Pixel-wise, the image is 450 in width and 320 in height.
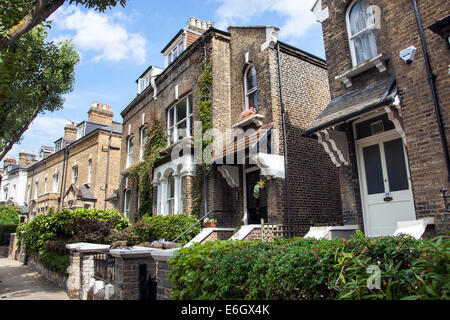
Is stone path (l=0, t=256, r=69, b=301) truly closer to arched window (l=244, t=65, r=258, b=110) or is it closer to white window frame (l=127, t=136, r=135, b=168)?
white window frame (l=127, t=136, r=135, b=168)

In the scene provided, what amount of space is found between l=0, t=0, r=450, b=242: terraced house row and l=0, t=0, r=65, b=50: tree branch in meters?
6.52

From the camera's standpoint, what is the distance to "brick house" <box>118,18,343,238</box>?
428 inches

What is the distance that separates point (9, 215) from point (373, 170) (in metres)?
39.4

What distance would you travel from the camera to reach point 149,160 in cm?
1673

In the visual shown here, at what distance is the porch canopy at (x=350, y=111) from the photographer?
684 cm

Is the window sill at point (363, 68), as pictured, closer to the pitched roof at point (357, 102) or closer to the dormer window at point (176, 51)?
the pitched roof at point (357, 102)

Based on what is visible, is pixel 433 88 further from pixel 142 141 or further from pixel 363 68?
pixel 142 141

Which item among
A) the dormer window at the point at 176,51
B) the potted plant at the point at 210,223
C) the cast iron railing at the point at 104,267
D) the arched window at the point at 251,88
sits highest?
the dormer window at the point at 176,51

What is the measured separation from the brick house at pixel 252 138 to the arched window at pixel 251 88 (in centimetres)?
4

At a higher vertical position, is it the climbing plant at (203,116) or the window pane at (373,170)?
the climbing plant at (203,116)

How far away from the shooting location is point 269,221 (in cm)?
1034

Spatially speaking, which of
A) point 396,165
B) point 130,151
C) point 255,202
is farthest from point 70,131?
point 396,165

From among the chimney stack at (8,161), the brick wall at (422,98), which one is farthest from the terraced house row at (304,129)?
the chimney stack at (8,161)

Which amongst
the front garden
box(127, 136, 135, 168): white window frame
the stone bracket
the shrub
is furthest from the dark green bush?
the shrub
